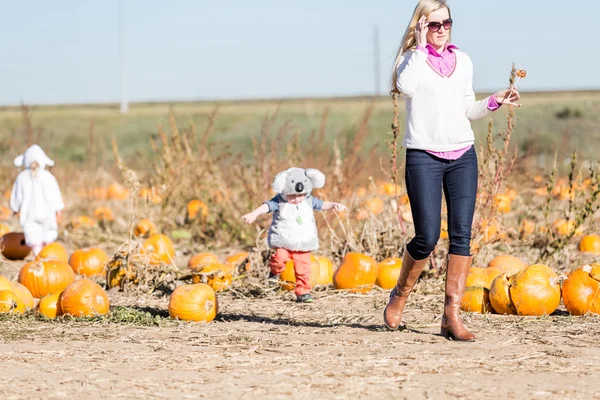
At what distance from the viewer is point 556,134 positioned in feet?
117

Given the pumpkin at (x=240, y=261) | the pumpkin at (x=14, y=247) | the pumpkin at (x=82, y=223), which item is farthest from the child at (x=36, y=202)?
the pumpkin at (x=240, y=261)

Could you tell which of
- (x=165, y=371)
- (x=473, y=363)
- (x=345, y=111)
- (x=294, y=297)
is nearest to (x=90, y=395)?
(x=165, y=371)

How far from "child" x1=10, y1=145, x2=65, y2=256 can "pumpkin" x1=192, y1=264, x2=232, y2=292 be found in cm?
282

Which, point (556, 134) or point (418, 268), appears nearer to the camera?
point (418, 268)

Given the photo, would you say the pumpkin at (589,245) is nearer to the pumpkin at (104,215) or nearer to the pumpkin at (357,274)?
the pumpkin at (357,274)

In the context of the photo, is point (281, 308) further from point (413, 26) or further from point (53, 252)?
point (53, 252)

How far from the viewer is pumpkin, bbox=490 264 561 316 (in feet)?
19.7

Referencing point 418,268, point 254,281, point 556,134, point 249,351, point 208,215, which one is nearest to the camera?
point 249,351

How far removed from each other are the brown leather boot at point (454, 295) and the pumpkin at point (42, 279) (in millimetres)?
3454

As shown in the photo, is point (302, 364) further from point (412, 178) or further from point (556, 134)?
point (556, 134)

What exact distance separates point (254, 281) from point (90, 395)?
3589mm

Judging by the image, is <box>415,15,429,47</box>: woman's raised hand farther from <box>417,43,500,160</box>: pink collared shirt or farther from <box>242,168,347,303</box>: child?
<box>242,168,347,303</box>: child

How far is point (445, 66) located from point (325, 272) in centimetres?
286

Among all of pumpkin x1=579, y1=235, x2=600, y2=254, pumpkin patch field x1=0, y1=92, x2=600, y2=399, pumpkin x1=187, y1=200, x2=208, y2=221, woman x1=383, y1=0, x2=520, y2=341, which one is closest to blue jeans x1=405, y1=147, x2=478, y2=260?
woman x1=383, y1=0, x2=520, y2=341
